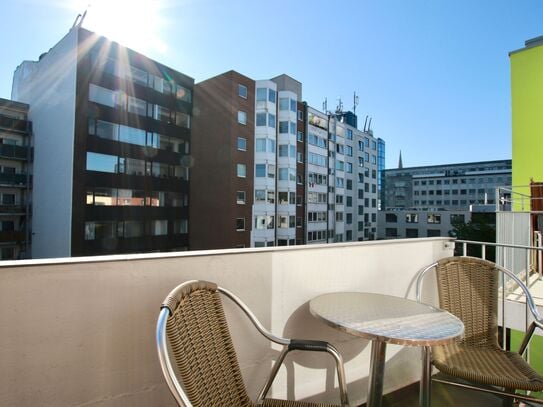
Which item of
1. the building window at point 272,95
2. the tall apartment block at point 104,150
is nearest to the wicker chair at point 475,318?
the tall apartment block at point 104,150

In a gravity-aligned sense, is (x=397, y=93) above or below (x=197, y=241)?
above

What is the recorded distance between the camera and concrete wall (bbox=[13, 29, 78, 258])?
53.0ft

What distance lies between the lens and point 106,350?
1052 millimetres

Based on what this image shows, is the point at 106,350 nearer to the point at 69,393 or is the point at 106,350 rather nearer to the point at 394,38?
the point at 69,393

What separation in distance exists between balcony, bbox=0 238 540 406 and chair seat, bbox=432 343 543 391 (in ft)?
1.44

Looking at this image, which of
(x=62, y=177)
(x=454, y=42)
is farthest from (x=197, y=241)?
(x=454, y=42)

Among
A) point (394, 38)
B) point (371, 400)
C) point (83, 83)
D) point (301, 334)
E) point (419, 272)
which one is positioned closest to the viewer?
point (371, 400)

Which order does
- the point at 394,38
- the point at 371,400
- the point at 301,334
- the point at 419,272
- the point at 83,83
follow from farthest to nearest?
the point at 83,83 < the point at 394,38 < the point at 419,272 < the point at 301,334 < the point at 371,400

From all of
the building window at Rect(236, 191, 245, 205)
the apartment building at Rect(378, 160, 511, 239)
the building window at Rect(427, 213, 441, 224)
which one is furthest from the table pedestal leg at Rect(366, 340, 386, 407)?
the building window at Rect(427, 213, 441, 224)

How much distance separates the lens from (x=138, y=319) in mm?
1109

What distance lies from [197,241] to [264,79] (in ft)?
40.5

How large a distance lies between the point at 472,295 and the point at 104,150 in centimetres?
1863

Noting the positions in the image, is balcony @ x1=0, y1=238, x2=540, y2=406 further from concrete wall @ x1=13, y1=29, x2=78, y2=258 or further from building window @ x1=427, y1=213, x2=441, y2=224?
building window @ x1=427, y1=213, x2=441, y2=224

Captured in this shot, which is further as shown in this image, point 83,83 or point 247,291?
point 83,83
